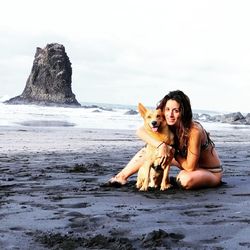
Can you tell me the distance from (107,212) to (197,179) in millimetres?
1841

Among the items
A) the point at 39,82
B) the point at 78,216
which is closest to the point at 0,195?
the point at 78,216

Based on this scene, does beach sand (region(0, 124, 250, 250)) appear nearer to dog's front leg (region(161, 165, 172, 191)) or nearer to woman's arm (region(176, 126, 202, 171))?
dog's front leg (region(161, 165, 172, 191))

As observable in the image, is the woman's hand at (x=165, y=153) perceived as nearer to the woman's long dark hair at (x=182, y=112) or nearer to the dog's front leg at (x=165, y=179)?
the dog's front leg at (x=165, y=179)

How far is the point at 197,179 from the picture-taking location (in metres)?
6.04

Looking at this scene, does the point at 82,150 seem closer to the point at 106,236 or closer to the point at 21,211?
the point at 21,211

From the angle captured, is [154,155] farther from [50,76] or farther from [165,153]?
[50,76]

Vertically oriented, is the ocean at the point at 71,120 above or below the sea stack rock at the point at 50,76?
below

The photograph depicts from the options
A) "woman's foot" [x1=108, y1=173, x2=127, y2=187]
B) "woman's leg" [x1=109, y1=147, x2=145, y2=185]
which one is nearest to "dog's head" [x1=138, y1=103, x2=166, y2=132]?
"woman's leg" [x1=109, y1=147, x2=145, y2=185]

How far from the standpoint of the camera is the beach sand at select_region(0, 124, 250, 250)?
351 centimetres

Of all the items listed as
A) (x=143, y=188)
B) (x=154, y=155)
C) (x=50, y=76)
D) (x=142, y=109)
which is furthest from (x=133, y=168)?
(x=50, y=76)

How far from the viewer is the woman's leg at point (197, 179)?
6.02m

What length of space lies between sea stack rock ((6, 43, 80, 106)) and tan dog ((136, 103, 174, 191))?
55.8 metres

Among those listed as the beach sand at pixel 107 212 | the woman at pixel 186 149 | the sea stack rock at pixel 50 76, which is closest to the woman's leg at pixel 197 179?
the woman at pixel 186 149

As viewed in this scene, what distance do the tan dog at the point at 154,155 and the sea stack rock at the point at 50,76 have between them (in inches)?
2197
